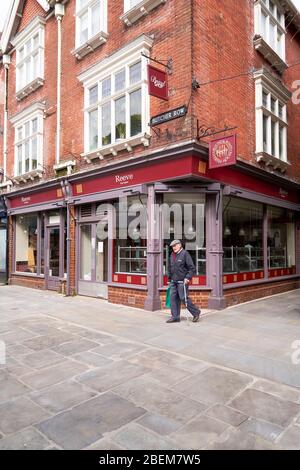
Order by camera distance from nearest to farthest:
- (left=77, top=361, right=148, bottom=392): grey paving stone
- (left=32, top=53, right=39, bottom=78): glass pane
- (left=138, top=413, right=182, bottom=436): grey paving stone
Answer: (left=138, top=413, right=182, bottom=436): grey paving stone
(left=77, top=361, right=148, bottom=392): grey paving stone
(left=32, top=53, right=39, bottom=78): glass pane

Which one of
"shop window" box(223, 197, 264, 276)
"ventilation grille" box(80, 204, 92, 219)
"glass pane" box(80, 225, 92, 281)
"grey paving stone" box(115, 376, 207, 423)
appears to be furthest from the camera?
"glass pane" box(80, 225, 92, 281)

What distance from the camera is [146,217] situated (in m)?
9.29

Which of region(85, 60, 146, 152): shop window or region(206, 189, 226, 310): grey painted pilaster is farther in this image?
region(85, 60, 146, 152): shop window

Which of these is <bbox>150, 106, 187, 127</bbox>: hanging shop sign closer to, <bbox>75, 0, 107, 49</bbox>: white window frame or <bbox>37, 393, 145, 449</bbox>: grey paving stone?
<bbox>75, 0, 107, 49</bbox>: white window frame

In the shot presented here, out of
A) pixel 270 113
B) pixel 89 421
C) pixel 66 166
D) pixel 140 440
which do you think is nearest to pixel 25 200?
pixel 66 166

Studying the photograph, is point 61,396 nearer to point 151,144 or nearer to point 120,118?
point 151,144

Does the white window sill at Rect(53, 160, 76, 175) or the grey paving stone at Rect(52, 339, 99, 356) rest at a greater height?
the white window sill at Rect(53, 160, 76, 175)

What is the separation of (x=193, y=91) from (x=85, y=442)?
764cm

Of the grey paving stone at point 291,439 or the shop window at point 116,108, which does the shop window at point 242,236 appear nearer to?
the shop window at point 116,108

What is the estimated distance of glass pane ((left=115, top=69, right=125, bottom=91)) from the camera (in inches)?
389

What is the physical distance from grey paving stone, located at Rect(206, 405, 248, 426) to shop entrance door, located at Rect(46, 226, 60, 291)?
984 centimetres

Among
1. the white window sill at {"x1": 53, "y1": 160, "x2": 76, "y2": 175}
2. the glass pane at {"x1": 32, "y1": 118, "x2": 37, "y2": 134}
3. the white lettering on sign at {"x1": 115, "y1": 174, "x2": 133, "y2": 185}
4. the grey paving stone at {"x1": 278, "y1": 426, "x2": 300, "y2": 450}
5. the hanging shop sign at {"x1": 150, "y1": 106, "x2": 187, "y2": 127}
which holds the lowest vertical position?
the grey paving stone at {"x1": 278, "y1": 426, "x2": 300, "y2": 450}

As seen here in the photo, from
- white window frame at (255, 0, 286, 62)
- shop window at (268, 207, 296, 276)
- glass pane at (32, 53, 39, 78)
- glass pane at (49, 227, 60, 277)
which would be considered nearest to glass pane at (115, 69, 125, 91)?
white window frame at (255, 0, 286, 62)

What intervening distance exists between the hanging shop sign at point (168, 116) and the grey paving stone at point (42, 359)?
597cm
